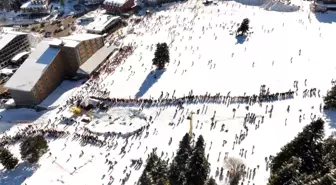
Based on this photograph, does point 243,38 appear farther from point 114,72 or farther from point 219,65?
point 114,72

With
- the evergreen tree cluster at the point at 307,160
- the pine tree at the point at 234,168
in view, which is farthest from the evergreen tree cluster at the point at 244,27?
the evergreen tree cluster at the point at 307,160

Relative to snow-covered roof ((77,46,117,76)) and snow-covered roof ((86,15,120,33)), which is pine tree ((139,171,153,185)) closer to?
snow-covered roof ((77,46,117,76))

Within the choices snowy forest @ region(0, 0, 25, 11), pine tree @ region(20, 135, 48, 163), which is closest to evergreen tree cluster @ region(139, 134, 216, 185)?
pine tree @ region(20, 135, 48, 163)

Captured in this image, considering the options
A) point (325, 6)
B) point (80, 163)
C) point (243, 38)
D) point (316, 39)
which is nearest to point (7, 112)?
point (80, 163)

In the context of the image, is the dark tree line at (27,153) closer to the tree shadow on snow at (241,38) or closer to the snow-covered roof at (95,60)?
the snow-covered roof at (95,60)

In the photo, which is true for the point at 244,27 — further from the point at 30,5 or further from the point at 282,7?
the point at 30,5
